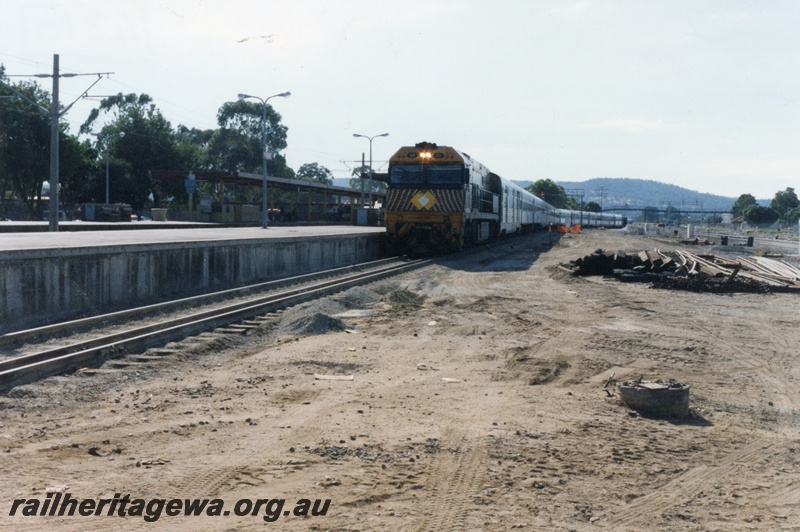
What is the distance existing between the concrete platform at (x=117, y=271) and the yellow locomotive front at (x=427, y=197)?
6.28 m

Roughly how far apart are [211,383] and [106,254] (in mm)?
7926

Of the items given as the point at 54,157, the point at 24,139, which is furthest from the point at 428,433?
the point at 24,139

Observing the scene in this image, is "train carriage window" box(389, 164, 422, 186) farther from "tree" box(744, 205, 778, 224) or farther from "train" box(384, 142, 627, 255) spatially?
"tree" box(744, 205, 778, 224)

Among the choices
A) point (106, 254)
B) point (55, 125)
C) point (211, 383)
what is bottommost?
point (211, 383)

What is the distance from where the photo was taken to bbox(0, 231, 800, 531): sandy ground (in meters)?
4.88

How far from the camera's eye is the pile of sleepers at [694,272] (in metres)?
20.3

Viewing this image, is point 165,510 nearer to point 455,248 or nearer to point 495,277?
point 495,277

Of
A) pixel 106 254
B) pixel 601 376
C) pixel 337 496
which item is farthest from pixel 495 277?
pixel 337 496

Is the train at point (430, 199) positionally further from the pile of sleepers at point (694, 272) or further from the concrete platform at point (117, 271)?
the concrete platform at point (117, 271)

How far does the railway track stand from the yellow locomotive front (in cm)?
1043

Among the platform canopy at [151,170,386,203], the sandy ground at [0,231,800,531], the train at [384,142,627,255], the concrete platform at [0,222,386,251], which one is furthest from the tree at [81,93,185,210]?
the sandy ground at [0,231,800,531]

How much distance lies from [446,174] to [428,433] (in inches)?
902

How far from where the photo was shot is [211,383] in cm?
839

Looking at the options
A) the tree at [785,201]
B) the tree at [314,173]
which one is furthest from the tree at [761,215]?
the tree at [314,173]
